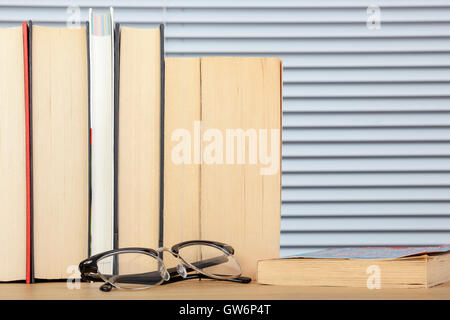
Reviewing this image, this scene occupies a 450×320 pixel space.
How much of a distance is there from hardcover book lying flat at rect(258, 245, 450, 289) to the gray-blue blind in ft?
3.64

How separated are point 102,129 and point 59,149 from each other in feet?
0.22

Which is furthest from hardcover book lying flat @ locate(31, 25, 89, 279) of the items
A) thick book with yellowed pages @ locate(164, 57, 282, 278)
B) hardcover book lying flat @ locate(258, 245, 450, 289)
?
hardcover book lying flat @ locate(258, 245, 450, 289)

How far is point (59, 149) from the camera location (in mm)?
671

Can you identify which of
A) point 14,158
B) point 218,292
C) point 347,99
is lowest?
point 218,292

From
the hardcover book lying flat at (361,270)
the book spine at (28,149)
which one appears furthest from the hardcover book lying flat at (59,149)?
the hardcover book lying flat at (361,270)

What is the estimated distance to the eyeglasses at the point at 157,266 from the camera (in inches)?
24.2

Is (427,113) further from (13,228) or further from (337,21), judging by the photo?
(13,228)

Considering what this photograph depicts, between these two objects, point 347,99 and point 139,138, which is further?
point 347,99

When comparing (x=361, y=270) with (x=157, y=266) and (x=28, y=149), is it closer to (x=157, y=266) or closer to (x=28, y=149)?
(x=157, y=266)

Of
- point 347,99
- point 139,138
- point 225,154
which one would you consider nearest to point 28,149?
point 139,138

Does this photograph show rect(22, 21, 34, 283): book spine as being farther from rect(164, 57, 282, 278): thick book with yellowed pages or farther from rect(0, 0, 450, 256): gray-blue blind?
rect(0, 0, 450, 256): gray-blue blind

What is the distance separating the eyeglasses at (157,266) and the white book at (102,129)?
3cm

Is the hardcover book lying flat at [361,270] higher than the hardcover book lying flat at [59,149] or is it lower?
lower

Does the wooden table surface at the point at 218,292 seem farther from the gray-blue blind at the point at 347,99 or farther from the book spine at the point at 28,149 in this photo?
the gray-blue blind at the point at 347,99
